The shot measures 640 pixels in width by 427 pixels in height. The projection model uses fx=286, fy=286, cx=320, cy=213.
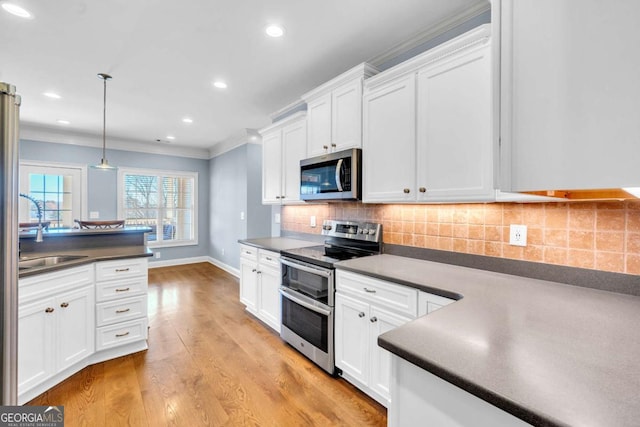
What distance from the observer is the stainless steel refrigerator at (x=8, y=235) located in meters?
0.86

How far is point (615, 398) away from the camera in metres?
0.62

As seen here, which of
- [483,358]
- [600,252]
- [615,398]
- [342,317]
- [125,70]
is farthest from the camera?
[125,70]

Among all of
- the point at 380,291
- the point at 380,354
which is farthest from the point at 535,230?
the point at 380,354

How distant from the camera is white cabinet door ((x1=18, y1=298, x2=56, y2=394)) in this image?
1796 mm

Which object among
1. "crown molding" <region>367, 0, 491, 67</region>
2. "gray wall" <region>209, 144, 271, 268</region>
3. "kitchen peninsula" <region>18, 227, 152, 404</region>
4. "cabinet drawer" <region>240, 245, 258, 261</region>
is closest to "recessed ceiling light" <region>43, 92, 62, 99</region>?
"kitchen peninsula" <region>18, 227, 152, 404</region>

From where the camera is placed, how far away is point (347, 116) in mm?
2438

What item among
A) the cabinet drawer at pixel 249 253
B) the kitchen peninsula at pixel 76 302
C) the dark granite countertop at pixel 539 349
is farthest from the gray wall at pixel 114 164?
the dark granite countertop at pixel 539 349

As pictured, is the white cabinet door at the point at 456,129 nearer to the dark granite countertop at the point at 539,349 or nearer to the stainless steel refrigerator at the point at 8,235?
the dark granite countertop at the point at 539,349

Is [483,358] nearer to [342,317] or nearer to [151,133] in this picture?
[342,317]

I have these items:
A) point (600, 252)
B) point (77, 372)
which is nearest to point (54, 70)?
point (77, 372)

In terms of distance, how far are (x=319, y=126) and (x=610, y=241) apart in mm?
2174

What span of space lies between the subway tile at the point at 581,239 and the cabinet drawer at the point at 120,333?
3.25 meters

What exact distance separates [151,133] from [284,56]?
3.82 m

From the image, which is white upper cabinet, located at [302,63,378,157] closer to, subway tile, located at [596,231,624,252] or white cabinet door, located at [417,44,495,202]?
white cabinet door, located at [417,44,495,202]
